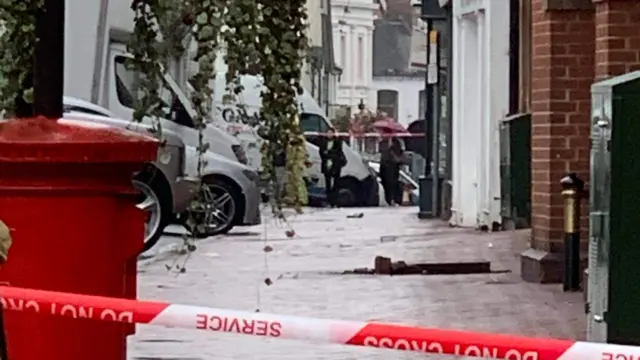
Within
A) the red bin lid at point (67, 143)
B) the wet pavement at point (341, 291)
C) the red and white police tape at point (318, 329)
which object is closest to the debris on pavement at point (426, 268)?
the wet pavement at point (341, 291)

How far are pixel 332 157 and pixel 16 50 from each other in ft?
97.9

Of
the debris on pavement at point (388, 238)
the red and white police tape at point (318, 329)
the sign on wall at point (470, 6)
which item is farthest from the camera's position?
the sign on wall at point (470, 6)

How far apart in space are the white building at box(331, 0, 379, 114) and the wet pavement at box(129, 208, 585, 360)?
54178mm

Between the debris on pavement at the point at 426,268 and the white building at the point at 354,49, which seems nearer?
the debris on pavement at the point at 426,268

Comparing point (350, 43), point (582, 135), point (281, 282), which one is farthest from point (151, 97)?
point (350, 43)

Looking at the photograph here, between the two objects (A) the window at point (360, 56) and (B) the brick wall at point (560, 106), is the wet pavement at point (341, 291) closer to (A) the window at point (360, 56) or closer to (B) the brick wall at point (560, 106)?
(B) the brick wall at point (560, 106)

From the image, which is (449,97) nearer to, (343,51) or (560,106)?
(560,106)

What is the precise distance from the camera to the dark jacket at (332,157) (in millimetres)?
35281

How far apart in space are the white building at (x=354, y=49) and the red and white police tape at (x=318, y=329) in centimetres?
6911

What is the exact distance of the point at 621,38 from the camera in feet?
36.2

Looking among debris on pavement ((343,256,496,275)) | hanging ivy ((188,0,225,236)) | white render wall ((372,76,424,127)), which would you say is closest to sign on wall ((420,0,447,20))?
debris on pavement ((343,256,496,275))

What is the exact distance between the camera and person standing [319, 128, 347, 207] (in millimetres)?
35281

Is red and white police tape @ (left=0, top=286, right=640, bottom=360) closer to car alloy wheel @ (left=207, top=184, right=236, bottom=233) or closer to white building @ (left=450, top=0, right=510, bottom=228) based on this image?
car alloy wheel @ (left=207, top=184, right=236, bottom=233)

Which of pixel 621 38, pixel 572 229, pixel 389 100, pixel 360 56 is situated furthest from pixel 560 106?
pixel 389 100
